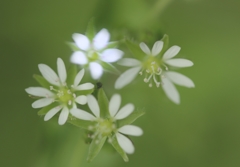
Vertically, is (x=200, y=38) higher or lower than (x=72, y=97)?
higher

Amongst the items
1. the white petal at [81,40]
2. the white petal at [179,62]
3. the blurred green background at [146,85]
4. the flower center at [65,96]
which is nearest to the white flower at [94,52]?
the white petal at [81,40]

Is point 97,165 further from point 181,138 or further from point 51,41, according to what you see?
point 51,41

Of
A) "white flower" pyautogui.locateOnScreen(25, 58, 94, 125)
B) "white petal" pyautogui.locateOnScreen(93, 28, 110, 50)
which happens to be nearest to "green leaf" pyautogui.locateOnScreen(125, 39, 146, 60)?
"white petal" pyautogui.locateOnScreen(93, 28, 110, 50)

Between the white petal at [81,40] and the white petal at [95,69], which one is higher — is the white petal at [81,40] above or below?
above

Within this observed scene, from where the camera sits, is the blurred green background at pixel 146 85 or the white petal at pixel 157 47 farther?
the blurred green background at pixel 146 85

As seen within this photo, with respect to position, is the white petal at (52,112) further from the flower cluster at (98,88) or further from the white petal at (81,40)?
the white petal at (81,40)

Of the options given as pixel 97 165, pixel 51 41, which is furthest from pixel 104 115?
pixel 51 41
